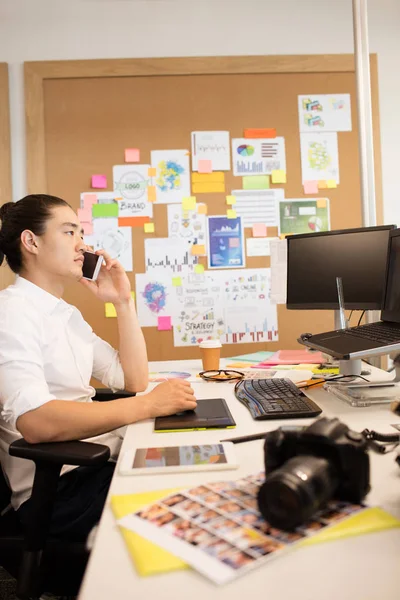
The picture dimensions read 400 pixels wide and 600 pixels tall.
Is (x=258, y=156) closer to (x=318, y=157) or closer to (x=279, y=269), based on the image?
(x=318, y=157)

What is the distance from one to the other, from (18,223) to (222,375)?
0.83m

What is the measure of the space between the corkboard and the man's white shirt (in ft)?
4.47

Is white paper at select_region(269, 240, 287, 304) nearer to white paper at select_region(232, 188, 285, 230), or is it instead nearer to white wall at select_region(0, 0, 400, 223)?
white paper at select_region(232, 188, 285, 230)

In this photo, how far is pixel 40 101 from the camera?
2.92 metres

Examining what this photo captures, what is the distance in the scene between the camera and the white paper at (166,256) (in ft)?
9.77

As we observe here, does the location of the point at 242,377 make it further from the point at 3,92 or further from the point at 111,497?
the point at 3,92

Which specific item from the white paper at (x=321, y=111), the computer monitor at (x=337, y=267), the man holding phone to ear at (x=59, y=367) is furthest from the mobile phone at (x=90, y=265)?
the white paper at (x=321, y=111)

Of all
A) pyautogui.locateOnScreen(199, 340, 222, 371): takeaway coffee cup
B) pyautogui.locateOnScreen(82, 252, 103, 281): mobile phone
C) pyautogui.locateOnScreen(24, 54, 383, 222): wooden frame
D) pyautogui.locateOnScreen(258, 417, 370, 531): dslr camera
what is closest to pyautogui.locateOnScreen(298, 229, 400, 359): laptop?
pyautogui.locateOnScreen(199, 340, 222, 371): takeaway coffee cup

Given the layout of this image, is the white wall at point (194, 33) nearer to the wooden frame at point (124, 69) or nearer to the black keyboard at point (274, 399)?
the wooden frame at point (124, 69)

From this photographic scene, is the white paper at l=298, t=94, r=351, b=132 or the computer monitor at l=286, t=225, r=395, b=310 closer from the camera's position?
the computer monitor at l=286, t=225, r=395, b=310

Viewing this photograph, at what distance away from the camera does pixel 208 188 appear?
9.81 feet

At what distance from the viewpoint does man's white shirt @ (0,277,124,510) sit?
115 centimetres

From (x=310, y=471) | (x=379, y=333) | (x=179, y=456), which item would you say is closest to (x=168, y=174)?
(x=379, y=333)

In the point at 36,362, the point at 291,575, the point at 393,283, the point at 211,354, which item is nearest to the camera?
the point at 291,575
